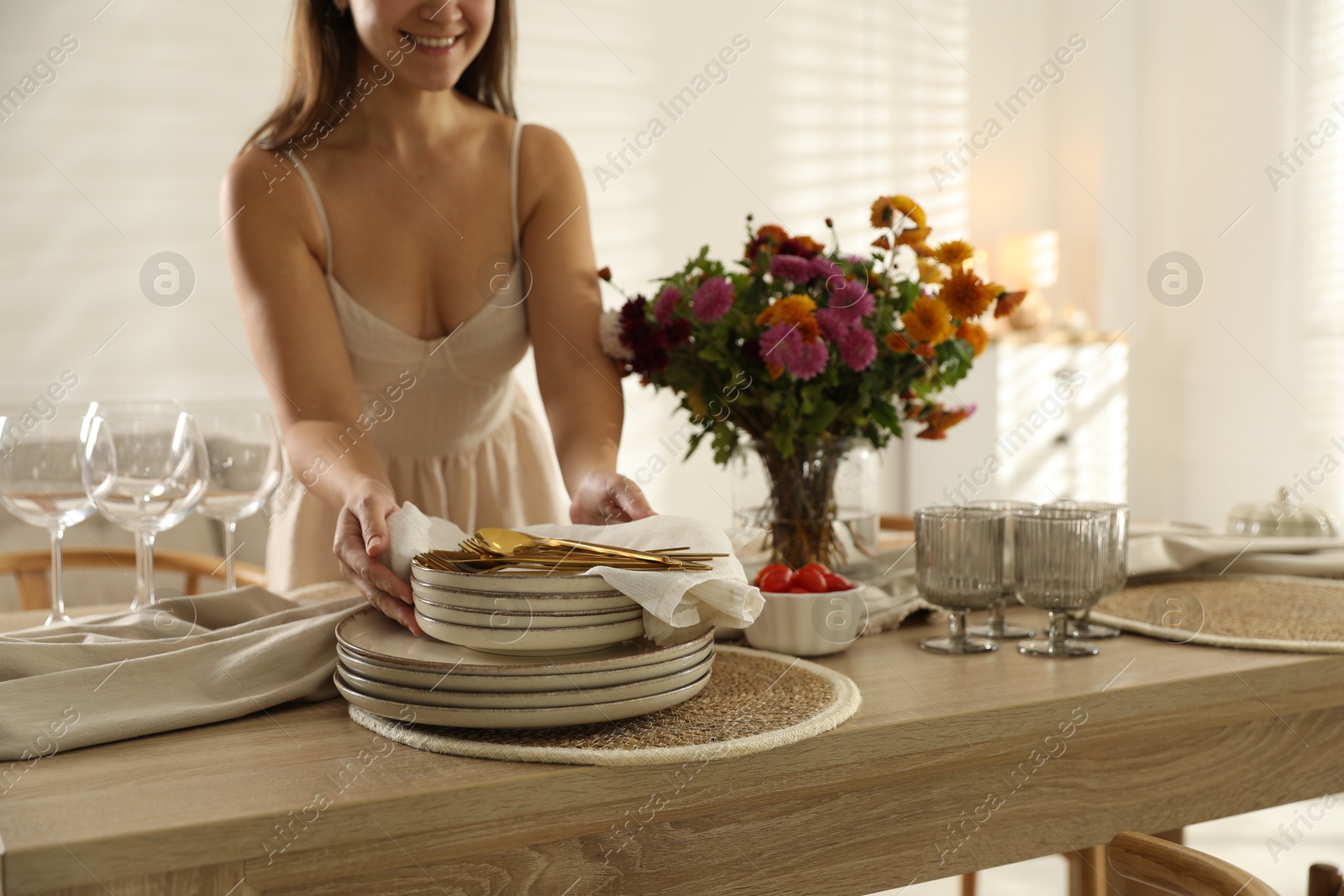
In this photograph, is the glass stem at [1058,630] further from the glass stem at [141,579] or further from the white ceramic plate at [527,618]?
the glass stem at [141,579]

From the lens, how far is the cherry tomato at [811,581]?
1.00 meters

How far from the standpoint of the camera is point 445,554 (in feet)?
2.72

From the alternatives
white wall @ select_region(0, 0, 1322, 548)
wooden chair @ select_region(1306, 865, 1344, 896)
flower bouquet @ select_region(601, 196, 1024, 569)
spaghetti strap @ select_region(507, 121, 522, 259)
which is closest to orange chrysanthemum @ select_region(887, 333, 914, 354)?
flower bouquet @ select_region(601, 196, 1024, 569)

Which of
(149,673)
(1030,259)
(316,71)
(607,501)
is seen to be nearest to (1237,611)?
(607,501)

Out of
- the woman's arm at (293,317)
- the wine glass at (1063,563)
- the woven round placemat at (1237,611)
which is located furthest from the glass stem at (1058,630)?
the woman's arm at (293,317)

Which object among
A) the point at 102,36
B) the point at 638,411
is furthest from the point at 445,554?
the point at 638,411

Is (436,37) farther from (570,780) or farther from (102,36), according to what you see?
(102,36)

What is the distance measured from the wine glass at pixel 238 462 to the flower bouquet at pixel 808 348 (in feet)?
1.18

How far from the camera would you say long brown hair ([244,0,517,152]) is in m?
1.46

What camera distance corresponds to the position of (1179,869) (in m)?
0.70

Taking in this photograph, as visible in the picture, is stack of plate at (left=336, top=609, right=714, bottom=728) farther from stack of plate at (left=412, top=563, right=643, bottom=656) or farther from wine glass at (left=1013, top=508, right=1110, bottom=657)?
wine glass at (left=1013, top=508, right=1110, bottom=657)

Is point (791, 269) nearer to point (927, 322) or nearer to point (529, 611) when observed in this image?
point (927, 322)

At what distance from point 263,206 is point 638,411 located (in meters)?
2.98

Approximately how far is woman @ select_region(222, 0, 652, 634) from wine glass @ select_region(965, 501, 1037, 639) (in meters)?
0.41
